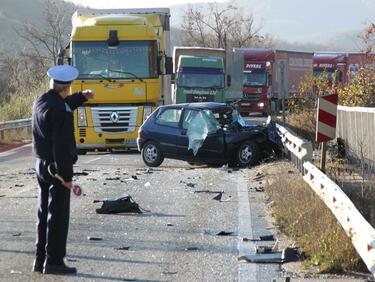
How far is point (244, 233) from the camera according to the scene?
28.4 feet

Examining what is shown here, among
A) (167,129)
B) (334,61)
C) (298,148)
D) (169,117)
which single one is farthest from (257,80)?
(298,148)

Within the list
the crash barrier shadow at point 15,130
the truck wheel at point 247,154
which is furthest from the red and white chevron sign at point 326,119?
the crash barrier shadow at point 15,130

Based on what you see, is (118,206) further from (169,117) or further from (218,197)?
(169,117)

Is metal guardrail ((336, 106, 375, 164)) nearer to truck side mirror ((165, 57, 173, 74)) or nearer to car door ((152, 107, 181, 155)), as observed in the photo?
car door ((152, 107, 181, 155))

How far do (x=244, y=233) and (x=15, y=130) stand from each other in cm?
2316

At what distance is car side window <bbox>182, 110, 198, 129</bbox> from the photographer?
1669cm

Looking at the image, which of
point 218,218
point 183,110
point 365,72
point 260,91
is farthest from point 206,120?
point 260,91

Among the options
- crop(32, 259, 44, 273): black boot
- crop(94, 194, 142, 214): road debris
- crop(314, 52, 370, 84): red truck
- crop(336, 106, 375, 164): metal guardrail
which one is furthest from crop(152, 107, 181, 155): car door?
crop(314, 52, 370, 84): red truck

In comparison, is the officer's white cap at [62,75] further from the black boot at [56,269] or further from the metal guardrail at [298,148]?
the metal guardrail at [298,148]

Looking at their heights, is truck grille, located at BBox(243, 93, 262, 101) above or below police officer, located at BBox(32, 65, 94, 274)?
below

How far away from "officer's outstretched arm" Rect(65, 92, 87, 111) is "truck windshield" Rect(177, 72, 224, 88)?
2421 cm

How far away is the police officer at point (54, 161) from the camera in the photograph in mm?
6570

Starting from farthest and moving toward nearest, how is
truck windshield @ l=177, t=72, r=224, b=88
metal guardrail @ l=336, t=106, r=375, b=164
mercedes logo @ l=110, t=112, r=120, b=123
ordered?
truck windshield @ l=177, t=72, r=224, b=88 < mercedes logo @ l=110, t=112, r=120, b=123 < metal guardrail @ l=336, t=106, r=375, b=164

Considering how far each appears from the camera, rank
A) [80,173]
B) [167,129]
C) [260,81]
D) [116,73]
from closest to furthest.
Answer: [80,173]
[167,129]
[116,73]
[260,81]
